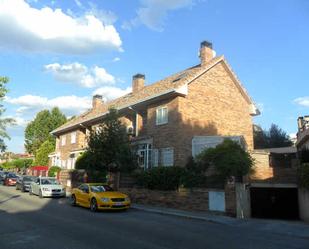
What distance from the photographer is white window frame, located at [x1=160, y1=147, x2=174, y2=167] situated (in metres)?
26.9

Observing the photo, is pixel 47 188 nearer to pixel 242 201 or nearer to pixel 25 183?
pixel 25 183

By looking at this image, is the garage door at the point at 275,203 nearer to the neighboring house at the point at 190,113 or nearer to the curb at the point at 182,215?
the neighboring house at the point at 190,113

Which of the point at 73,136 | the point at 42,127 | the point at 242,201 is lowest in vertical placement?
the point at 242,201

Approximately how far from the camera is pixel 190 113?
2761 cm

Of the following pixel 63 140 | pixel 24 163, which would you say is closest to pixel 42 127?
pixel 24 163

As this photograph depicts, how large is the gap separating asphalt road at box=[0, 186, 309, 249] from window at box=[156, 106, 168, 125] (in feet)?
38.3

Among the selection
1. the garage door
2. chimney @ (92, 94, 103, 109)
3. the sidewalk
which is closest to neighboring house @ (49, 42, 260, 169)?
the garage door

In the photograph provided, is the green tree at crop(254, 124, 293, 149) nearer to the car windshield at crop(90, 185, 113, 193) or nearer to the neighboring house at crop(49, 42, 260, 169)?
the neighboring house at crop(49, 42, 260, 169)

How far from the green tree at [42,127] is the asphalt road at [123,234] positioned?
56.4 metres

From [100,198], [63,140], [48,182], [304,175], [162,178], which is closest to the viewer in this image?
[304,175]

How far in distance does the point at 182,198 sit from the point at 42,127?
5765 centimetres

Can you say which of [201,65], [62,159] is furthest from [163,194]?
[62,159]

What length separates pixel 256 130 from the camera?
48.8 m

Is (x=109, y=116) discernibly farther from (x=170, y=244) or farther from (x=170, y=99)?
(x=170, y=244)
